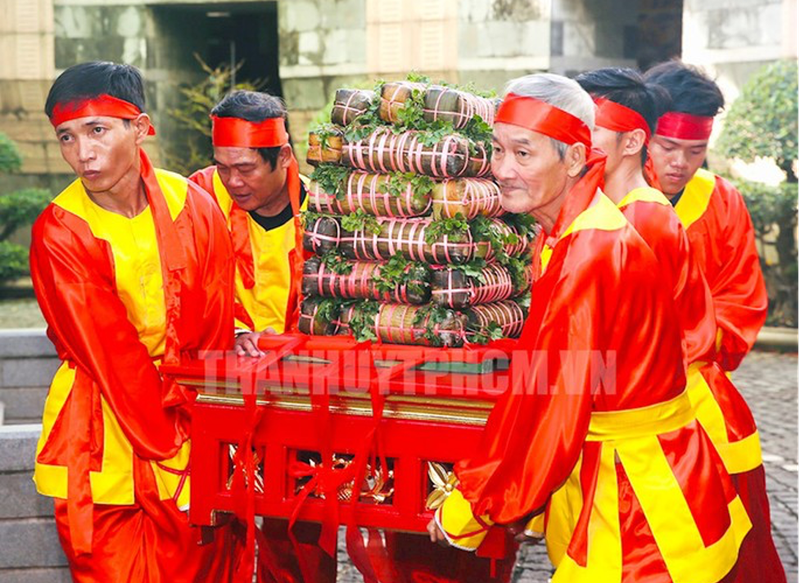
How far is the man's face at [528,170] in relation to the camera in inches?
125

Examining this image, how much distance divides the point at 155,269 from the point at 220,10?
9141 millimetres

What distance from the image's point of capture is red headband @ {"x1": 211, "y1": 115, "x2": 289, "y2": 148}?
4.73m

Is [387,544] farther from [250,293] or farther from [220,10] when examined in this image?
[220,10]

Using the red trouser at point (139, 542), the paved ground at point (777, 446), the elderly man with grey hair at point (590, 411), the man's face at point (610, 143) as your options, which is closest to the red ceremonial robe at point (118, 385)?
the red trouser at point (139, 542)

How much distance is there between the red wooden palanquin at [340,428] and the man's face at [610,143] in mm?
677

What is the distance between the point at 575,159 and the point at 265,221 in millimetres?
2034

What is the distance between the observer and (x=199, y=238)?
4004 mm

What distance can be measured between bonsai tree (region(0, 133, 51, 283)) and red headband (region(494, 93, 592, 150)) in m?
10.0

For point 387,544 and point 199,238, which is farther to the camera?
point 387,544

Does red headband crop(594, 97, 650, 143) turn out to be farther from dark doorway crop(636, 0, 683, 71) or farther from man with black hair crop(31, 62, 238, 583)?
dark doorway crop(636, 0, 683, 71)

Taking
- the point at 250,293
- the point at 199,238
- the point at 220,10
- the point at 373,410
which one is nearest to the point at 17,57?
the point at 220,10

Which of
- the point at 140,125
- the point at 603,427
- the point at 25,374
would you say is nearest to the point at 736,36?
the point at 25,374

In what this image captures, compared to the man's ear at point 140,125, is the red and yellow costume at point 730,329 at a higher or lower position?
lower

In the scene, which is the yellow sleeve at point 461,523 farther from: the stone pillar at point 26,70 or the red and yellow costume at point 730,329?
A: the stone pillar at point 26,70
